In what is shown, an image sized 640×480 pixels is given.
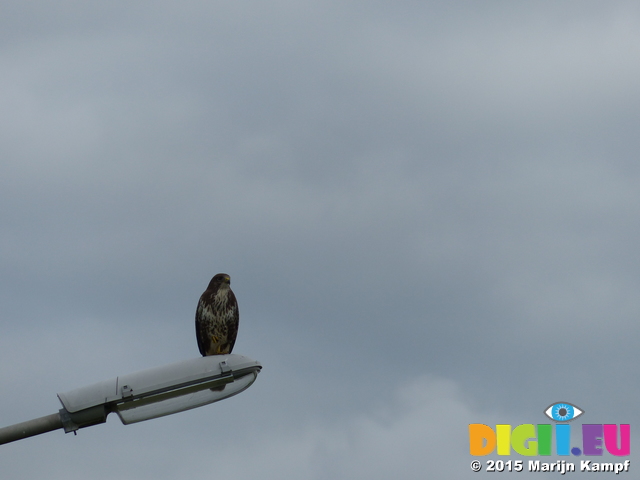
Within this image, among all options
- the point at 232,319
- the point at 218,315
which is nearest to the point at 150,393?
the point at 218,315

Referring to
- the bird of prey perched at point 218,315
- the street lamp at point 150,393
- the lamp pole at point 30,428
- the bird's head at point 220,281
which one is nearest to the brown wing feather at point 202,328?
the bird of prey perched at point 218,315

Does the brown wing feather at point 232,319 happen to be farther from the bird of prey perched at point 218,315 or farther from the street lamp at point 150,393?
the street lamp at point 150,393

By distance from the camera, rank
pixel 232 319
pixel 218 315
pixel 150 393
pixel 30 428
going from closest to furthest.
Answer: pixel 30 428 → pixel 150 393 → pixel 218 315 → pixel 232 319

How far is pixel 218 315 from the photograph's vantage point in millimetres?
16953

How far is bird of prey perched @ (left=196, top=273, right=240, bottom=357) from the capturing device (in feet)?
55.7

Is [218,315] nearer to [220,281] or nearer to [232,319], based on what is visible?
[232,319]

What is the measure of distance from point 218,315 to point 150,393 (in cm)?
893

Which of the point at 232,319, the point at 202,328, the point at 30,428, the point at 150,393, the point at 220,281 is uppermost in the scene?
the point at 220,281

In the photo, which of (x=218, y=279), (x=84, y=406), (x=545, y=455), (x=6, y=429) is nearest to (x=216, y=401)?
(x=84, y=406)

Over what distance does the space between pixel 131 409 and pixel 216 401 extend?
0.78 m

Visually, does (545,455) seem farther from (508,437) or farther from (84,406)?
(84,406)

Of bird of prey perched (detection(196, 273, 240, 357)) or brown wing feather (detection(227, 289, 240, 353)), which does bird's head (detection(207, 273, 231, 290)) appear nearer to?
bird of prey perched (detection(196, 273, 240, 357))

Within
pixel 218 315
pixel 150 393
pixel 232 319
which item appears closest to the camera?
pixel 150 393

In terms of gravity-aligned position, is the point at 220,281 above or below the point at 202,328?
above
